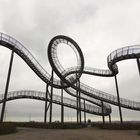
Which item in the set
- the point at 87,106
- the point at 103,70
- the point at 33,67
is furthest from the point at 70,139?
the point at 87,106

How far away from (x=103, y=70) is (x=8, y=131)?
1867cm

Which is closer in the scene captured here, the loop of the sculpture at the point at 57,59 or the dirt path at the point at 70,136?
the dirt path at the point at 70,136

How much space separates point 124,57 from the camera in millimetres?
21438

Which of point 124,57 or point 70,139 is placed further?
point 124,57

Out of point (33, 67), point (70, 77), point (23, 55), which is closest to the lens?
point (23, 55)

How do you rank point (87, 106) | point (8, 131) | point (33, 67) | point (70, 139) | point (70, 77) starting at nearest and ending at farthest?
point (70, 139), point (8, 131), point (33, 67), point (70, 77), point (87, 106)

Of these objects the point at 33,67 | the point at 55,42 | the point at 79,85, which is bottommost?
the point at 79,85

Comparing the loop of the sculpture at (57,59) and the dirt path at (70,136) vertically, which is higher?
the loop of the sculpture at (57,59)

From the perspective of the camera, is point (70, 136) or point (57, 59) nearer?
point (70, 136)

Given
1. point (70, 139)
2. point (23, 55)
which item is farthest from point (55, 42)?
point (70, 139)

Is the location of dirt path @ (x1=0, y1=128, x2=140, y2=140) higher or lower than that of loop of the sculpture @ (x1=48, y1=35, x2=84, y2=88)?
lower

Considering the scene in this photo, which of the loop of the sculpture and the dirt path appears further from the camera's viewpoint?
the loop of the sculpture

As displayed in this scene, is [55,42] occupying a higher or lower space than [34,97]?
higher

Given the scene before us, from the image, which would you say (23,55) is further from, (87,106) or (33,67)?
(87,106)
